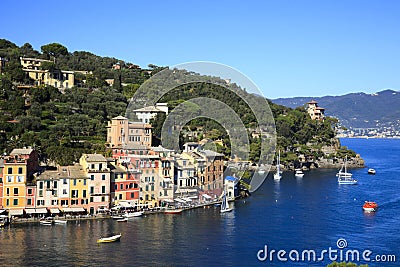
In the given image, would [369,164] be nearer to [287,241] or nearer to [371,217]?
[371,217]

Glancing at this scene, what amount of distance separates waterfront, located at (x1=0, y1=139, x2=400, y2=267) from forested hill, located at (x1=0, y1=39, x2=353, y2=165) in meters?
12.2

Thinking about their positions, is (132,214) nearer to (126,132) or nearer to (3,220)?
(3,220)

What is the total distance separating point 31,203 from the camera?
34000 millimetres

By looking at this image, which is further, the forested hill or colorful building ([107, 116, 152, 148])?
colorful building ([107, 116, 152, 148])

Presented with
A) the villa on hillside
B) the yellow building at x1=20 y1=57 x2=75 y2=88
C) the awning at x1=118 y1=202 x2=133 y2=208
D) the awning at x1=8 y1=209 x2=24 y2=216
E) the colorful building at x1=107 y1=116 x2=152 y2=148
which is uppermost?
the yellow building at x1=20 y1=57 x2=75 y2=88

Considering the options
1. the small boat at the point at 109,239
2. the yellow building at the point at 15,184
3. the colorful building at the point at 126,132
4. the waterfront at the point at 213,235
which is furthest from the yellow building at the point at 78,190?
the colorful building at the point at 126,132

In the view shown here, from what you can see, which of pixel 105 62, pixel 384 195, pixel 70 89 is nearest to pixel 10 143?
pixel 70 89

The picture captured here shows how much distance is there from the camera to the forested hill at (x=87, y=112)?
47656mm

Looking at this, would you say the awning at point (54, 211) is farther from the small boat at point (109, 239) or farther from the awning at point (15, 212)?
the small boat at point (109, 239)

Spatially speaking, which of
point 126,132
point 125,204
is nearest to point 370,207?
point 125,204

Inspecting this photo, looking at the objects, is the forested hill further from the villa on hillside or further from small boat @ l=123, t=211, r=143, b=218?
small boat @ l=123, t=211, r=143, b=218

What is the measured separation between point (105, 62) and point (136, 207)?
2111 inches

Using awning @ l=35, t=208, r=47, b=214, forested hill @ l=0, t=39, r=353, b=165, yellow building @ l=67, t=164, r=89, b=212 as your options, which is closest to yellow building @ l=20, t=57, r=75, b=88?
forested hill @ l=0, t=39, r=353, b=165

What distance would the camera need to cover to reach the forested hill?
156ft
